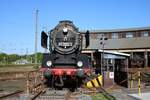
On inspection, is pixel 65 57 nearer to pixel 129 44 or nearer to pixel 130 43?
pixel 129 44

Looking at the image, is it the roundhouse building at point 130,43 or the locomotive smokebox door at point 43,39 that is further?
the roundhouse building at point 130,43

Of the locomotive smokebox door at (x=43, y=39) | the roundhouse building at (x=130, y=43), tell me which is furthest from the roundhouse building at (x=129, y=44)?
the locomotive smokebox door at (x=43, y=39)

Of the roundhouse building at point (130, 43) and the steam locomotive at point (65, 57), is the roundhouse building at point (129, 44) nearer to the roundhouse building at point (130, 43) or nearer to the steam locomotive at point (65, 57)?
the roundhouse building at point (130, 43)

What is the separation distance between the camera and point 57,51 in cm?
1994

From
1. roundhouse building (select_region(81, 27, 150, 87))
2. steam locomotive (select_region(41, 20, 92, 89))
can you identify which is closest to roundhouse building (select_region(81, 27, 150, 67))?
roundhouse building (select_region(81, 27, 150, 87))

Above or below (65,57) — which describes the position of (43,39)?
above

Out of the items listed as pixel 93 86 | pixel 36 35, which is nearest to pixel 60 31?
pixel 93 86

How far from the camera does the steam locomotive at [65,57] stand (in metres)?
19.1

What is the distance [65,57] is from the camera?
1998 cm

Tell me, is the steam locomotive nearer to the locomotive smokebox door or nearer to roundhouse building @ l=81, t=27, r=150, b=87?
the locomotive smokebox door

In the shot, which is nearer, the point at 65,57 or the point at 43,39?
the point at 65,57

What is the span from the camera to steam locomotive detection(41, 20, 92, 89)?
62.6 ft

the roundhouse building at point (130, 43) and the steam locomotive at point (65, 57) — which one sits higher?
the roundhouse building at point (130, 43)

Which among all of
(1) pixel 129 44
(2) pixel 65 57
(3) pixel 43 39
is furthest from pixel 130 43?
(2) pixel 65 57
